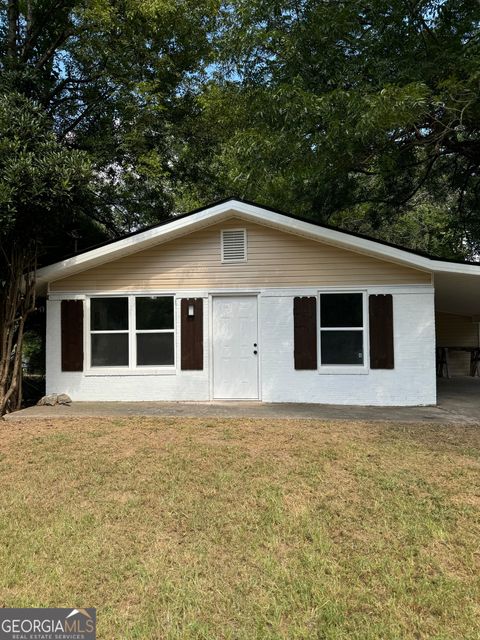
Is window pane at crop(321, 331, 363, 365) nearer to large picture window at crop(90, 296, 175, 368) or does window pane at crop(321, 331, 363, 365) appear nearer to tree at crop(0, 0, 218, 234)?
large picture window at crop(90, 296, 175, 368)

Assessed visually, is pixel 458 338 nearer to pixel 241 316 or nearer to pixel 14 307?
pixel 241 316

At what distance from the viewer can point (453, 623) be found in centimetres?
242

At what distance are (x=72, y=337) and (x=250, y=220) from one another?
438cm

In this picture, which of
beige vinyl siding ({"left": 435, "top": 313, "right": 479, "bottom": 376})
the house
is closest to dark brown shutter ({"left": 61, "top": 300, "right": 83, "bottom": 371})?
the house

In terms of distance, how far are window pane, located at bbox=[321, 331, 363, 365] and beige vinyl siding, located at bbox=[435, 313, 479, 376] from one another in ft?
25.1

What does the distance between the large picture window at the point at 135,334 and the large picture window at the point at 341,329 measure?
123 inches

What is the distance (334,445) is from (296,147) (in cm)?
564

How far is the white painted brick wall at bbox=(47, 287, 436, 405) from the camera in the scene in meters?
8.35

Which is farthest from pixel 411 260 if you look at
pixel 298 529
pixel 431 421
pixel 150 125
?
pixel 150 125

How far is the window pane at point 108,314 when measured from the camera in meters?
9.04

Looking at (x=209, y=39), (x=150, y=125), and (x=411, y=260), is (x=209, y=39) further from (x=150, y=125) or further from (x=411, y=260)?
(x=411, y=260)

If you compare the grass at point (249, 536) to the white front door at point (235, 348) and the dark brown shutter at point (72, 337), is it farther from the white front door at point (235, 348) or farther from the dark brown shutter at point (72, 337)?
the dark brown shutter at point (72, 337)

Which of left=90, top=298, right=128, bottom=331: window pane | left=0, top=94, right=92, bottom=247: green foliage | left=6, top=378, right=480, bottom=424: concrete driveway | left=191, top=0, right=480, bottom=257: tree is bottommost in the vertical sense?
left=6, top=378, right=480, bottom=424: concrete driveway

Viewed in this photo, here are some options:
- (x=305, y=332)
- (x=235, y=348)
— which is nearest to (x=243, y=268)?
(x=235, y=348)
